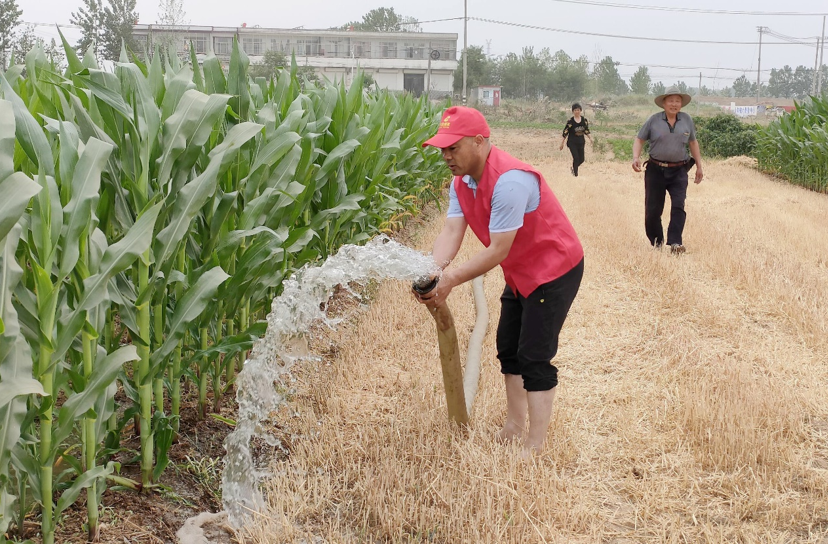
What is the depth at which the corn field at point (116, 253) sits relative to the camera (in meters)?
2.23

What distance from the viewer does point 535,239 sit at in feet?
10.7

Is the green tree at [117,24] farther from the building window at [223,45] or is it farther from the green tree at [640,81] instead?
the green tree at [640,81]

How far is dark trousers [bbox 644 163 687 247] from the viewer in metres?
7.81

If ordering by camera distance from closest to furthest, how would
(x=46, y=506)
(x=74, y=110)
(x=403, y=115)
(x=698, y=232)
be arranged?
(x=46, y=506) < (x=74, y=110) < (x=698, y=232) < (x=403, y=115)

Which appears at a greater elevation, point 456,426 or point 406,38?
point 406,38

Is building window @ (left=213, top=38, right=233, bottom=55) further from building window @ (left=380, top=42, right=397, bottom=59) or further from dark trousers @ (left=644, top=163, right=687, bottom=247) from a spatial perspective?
dark trousers @ (left=644, top=163, right=687, bottom=247)

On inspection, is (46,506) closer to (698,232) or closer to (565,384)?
(565,384)

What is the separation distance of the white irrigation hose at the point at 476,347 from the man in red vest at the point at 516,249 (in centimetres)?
51

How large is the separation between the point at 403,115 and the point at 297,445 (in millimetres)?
6837

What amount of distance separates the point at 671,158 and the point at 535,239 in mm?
4948

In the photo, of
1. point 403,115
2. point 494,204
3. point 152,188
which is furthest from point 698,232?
point 152,188

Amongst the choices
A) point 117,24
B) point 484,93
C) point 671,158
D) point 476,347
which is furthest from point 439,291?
point 484,93

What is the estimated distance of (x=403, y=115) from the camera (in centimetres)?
973

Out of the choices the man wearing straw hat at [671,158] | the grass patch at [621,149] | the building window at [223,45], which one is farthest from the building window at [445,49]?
the man wearing straw hat at [671,158]
